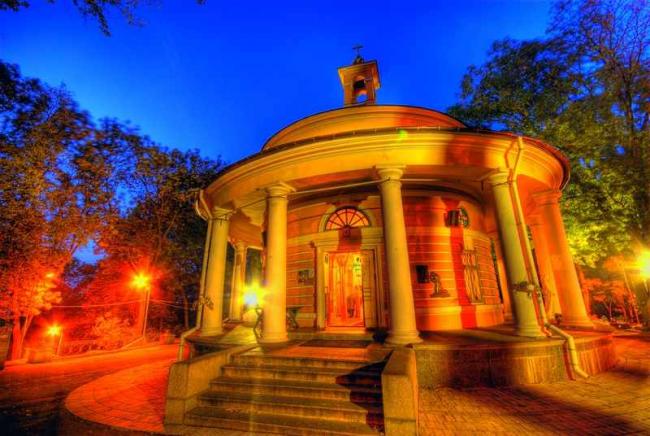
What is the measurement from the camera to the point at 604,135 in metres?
12.7

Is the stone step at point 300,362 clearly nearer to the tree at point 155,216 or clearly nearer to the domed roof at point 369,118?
the domed roof at point 369,118

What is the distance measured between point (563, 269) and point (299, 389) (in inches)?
328

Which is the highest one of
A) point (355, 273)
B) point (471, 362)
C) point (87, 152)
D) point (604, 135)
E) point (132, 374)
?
point (87, 152)

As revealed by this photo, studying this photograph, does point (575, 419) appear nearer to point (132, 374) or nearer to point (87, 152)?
point (132, 374)

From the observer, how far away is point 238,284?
1397 centimetres

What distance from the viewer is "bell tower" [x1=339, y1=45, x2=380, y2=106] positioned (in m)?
13.3

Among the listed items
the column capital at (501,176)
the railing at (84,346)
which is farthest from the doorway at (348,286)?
the railing at (84,346)

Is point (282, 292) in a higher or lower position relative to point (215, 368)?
higher

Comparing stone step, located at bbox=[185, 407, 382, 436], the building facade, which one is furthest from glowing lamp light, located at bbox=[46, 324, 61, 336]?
stone step, located at bbox=[185, 407, 382, 436]

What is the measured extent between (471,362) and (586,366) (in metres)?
2.68

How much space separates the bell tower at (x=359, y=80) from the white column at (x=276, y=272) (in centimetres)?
784

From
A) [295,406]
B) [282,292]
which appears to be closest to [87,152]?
[282,292]

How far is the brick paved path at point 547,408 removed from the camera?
377 centimetres

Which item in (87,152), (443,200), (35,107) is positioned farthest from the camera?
(87,152)
